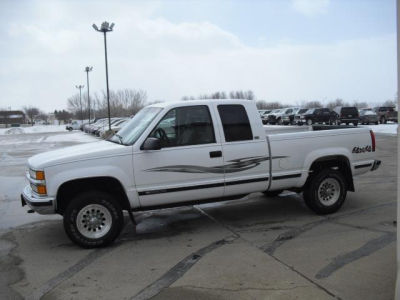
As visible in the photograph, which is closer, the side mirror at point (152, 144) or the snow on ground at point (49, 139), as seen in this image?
the side mirror at point (152, 144)

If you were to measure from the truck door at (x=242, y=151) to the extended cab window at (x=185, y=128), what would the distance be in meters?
0.22

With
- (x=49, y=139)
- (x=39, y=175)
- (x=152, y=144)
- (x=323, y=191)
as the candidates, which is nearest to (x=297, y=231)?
(x=323, y=191)

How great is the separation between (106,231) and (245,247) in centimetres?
191

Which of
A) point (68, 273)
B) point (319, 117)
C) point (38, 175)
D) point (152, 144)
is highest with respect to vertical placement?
point (319, 117)

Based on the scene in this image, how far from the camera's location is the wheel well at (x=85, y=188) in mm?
5797

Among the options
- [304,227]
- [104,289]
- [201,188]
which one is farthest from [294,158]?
[104,289]

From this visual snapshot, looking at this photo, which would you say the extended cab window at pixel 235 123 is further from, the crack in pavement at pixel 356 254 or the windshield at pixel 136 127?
the crack in pavement at pixel 356 254

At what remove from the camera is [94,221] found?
577 cm

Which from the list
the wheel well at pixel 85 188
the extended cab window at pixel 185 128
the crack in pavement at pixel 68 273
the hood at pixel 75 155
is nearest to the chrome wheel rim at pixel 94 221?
the crack in pavement at pixel 68 273

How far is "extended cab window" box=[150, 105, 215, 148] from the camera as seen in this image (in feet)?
19.8

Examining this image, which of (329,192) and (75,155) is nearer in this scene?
(75,155)

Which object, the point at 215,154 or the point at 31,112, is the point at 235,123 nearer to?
the point at 215,154

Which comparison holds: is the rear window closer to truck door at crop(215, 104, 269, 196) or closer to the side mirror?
truck door at crop(215, 104, 269, 196)

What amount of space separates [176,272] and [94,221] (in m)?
1.61
